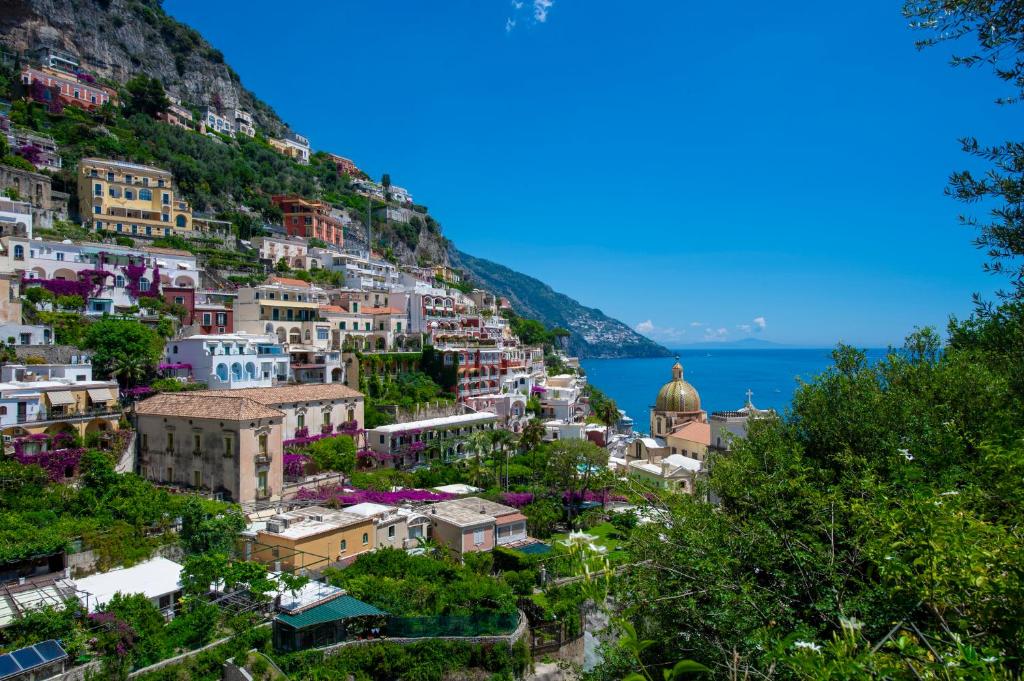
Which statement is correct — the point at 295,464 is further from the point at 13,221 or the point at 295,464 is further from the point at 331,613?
the point at 13,221

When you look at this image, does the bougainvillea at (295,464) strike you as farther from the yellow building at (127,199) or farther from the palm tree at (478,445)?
the yellow building at (127,199)

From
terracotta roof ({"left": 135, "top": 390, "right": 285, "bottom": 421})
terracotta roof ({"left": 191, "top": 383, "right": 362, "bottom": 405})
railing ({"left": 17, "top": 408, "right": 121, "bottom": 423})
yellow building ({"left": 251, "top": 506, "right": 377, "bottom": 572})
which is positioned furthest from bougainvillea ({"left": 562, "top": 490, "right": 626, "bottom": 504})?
railing ({"left": 17, "top": 408, "right": 121, "bottom": 423})

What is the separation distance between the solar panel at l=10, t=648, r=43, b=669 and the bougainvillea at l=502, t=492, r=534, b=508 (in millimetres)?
22164

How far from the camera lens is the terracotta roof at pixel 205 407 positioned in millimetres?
30297

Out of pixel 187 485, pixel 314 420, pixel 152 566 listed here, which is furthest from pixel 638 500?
pixel 314 420

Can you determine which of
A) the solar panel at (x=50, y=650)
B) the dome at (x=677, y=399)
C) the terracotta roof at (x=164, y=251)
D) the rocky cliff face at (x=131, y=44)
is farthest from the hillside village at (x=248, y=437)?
the rocky cliff face at (x=131, y=44)

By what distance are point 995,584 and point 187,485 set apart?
32.8 meters

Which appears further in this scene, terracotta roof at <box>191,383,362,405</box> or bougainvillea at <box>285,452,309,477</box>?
terracotta roof at <box>191,383,362,405</box>

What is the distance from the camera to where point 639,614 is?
35.9 ft

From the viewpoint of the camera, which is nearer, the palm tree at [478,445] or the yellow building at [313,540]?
the yellow building at [313,540]

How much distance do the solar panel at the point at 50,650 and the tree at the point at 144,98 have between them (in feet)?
273

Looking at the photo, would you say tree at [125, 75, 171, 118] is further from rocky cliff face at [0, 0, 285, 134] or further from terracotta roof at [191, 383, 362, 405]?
terracotta roof at [191, 383, 362, 405]

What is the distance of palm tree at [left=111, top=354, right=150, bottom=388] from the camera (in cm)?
3531

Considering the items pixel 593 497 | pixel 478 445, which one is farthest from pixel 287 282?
pixel 593 497
